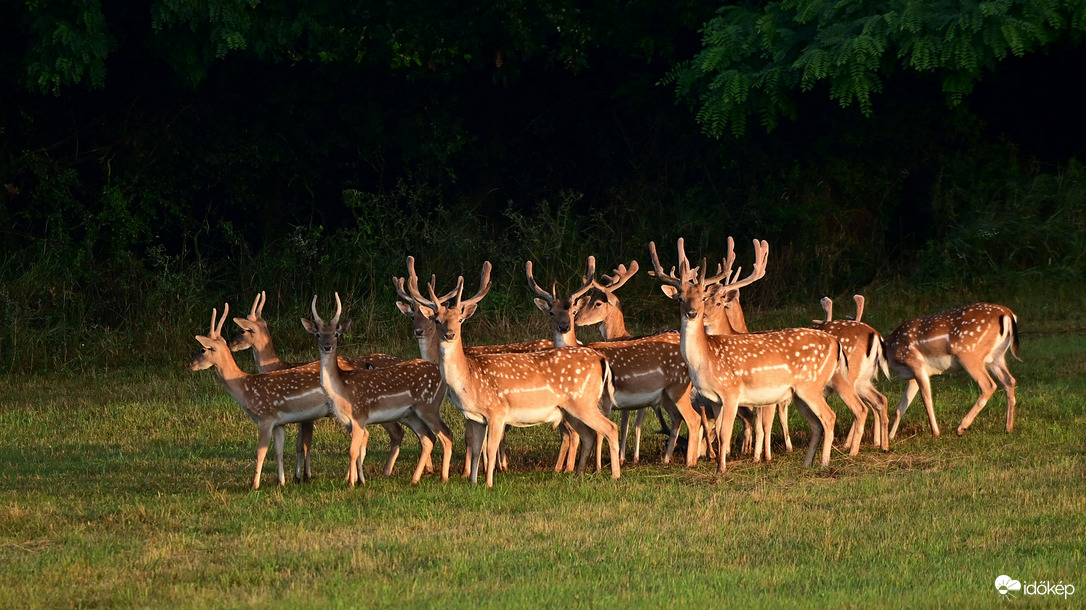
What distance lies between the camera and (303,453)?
10.2 metres

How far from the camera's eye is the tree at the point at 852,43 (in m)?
14.7

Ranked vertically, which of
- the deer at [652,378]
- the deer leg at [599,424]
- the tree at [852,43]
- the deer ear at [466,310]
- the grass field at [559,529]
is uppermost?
the tree at [852,43]

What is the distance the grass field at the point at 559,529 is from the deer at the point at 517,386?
333mm

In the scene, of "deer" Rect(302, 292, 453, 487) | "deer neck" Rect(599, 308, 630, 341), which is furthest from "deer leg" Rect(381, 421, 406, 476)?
"deer neck" Rect(599, 308, 630, 341)

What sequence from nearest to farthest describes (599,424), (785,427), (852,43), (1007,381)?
(599,424) → (785,427) → (1007,381) → (852,43)

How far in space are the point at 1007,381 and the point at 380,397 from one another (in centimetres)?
479

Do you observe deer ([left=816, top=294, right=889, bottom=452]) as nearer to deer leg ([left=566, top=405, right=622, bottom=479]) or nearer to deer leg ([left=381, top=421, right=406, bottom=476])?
deer leg ([left=566, top=405, right=622, bottom=479])

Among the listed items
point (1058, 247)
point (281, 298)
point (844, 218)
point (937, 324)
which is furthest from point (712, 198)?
point (937, 324)

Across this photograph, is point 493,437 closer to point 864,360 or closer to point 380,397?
point 380,397

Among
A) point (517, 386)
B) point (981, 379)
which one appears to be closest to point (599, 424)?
point (517, 386)

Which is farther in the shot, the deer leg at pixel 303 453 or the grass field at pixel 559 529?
the deer leg at pixel 303 453

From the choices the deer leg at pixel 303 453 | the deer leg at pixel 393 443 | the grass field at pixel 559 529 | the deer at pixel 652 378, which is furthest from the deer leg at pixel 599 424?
the deer leg at pixel 303 453

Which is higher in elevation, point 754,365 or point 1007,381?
point 754,365

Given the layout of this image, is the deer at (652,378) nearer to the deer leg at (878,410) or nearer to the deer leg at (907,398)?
the deer leg at (878,410)
